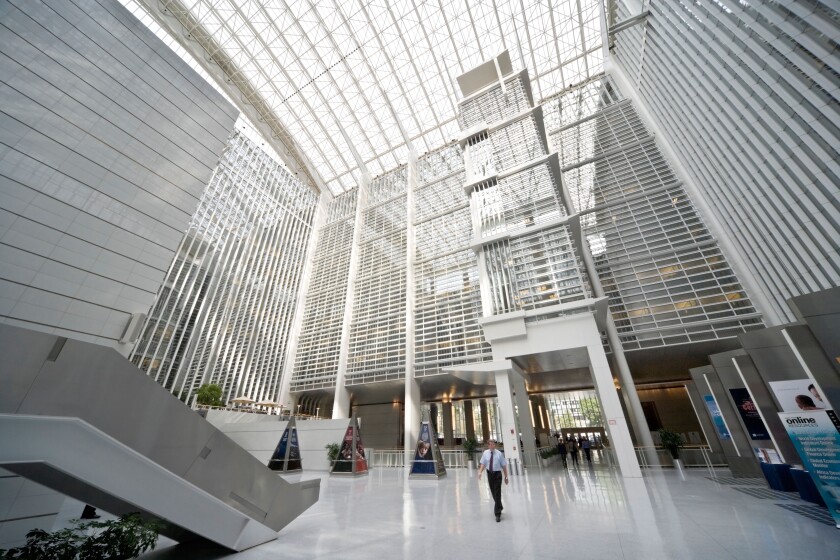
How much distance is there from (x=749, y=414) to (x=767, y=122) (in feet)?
27.5

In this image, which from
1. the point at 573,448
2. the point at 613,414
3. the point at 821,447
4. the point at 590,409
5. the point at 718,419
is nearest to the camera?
the point at 821,447

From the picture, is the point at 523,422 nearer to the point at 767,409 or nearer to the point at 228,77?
the point at 767,409

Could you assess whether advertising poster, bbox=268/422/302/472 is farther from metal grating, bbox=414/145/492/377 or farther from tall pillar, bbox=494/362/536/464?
tall pillar, bbox=494/362/536/464

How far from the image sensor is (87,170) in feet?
19.0

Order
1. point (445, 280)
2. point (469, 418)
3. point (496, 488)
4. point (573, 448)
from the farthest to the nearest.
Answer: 1. point (469, 418)
2. point (445, 280)
3. point (573, 448)
4. point (496, 488)

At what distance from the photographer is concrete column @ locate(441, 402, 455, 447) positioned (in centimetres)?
2853

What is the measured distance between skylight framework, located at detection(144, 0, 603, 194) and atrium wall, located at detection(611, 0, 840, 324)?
48.1 ft

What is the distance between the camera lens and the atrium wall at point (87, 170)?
4.96 m

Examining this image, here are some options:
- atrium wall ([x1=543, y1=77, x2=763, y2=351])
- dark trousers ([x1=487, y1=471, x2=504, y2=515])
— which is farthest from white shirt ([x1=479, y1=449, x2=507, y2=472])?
atrium wall ([x1=543, y1=77, x2=763, y2=351])

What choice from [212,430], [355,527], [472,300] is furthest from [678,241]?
[212,430]

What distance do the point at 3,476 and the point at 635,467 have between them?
51.4ft

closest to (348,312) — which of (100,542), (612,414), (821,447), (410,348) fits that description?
(410,348)

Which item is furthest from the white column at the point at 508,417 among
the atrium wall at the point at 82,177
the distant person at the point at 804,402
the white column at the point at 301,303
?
the white column at the point at 301,303

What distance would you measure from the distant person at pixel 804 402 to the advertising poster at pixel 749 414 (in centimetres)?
295
